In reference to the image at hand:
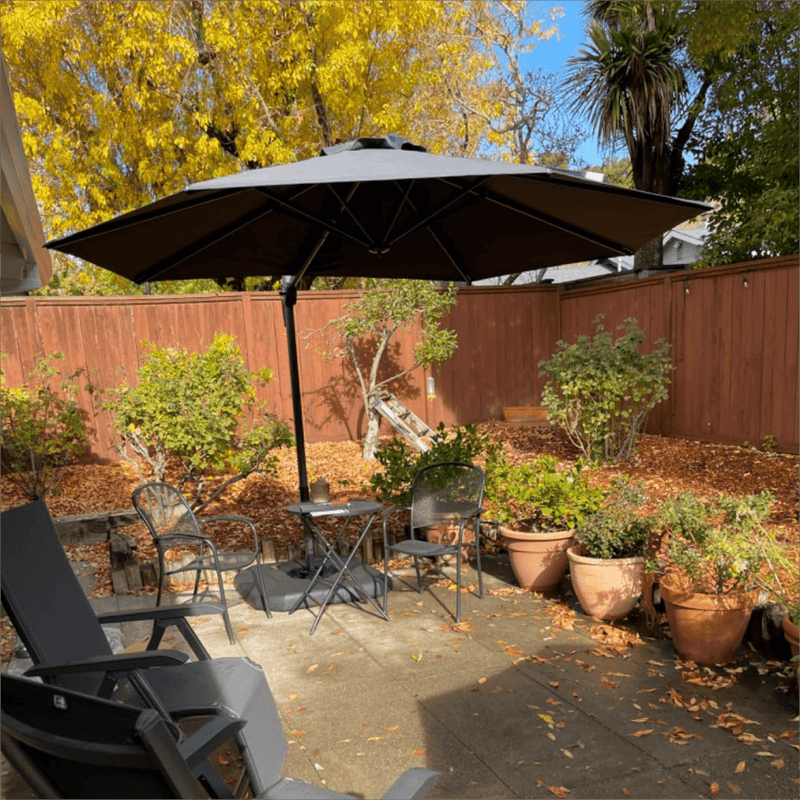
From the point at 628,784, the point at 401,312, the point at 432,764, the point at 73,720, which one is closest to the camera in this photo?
the point at 73,720

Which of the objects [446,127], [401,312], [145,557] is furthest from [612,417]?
[446,127]

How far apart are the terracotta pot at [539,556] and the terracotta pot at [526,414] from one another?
219 inches

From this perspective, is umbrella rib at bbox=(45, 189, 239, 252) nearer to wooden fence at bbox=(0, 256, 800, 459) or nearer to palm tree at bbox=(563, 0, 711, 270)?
wooden fence at bbox=(0, 256, 800, 459)

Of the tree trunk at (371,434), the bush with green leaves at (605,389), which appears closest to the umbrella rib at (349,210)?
the bush with green leaves at (605,389)

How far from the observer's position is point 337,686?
3219mm

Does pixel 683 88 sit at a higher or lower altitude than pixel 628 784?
higher

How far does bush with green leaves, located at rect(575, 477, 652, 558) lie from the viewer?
3859 mm

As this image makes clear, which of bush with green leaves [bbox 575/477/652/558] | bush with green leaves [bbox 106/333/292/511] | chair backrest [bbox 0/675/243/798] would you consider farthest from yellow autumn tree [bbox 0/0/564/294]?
chair backrest [bbox 0/675/243/798]

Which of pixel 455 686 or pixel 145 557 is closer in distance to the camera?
pixel 455 686

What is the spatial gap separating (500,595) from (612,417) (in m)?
3.46

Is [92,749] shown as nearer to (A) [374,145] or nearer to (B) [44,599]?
(B) [44,599]

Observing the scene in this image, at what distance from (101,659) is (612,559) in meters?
2.72

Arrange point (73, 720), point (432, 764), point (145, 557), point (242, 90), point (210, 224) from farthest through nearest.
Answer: point (242, 90) → point (145, 557) → point (210, 224) → point (432, 764) → point (73, 720)

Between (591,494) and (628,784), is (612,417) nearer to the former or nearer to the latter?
(591,494)
